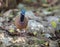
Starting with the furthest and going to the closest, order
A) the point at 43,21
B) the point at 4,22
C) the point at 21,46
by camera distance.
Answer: the point at 43,21
the point at 4,22
the point at 21,46

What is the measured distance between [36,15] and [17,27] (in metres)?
1.38

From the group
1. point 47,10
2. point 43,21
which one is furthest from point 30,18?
point 47,10

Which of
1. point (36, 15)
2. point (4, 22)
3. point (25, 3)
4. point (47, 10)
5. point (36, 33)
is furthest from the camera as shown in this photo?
point (25, 3)

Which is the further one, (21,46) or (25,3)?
(25,3)

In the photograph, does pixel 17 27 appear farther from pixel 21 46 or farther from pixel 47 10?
pixel 47 10

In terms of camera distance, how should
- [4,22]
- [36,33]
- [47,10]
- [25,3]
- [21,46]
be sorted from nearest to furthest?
[21,46] → [36,33] → [4,22] → [47,10] → [25,3]

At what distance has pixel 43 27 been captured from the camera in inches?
219

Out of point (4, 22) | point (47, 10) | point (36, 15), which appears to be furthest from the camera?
point (47, 10)

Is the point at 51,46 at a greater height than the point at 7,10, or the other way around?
the point at 7,10

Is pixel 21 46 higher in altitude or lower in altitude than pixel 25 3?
lower

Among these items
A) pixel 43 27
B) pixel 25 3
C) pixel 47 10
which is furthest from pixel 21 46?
pixel 25 3

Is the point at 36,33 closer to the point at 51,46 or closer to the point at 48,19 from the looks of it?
the point at 51,46

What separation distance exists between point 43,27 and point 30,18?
574 mm

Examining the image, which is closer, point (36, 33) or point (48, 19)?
point (36, 33)
